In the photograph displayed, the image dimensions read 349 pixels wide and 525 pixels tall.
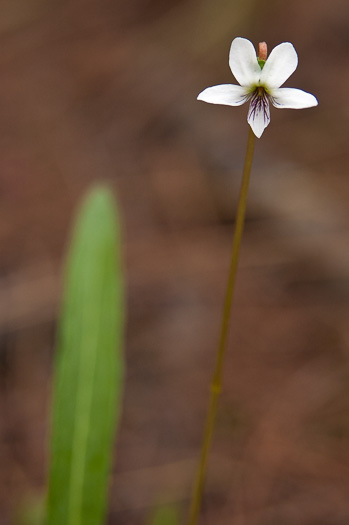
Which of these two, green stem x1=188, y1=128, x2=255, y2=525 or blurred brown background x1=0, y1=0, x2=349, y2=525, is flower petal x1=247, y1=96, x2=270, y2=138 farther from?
blurred brown background x1=0, y1=0, x2=349, y2=525

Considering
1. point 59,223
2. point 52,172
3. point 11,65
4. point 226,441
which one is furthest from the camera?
point 11,65

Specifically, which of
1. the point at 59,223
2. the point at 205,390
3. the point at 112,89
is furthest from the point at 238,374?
the point at 112,89

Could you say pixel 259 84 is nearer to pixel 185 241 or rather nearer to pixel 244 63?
pixel 244 63

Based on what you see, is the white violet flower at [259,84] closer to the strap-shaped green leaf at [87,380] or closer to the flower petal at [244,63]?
the flower petal at [244,63]

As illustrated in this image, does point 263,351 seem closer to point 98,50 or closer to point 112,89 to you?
point 112,89

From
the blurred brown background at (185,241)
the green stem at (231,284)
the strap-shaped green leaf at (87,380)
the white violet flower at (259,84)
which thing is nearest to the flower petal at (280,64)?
the white violet flower at (259,84)

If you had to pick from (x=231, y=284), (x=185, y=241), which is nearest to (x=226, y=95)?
(x=231, y=284)
